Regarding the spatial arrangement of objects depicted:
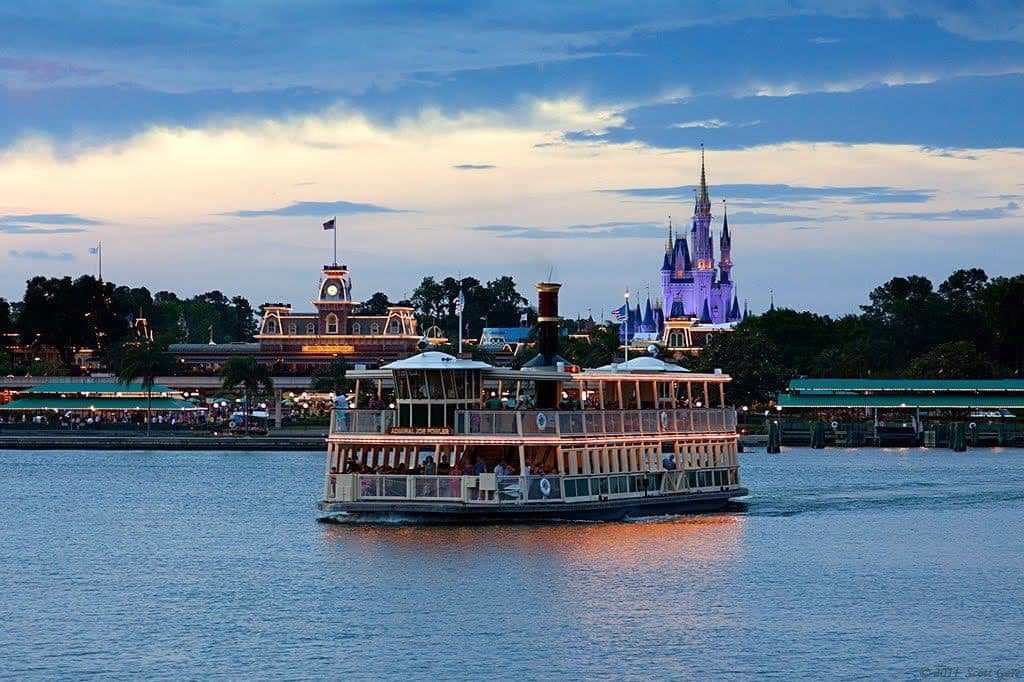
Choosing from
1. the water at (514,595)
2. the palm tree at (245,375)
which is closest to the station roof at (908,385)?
the palm tree at (245,375)

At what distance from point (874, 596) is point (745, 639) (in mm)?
9087

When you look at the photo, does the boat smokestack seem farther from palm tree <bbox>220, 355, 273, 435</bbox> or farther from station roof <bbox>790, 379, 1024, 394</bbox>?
station roof <bbox>790, 379, 1024, 394</bbox>

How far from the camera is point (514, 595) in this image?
188 feet

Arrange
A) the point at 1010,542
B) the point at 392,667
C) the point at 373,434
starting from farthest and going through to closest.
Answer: the point at 1010,542
the point at 373,434
the point at 392,667

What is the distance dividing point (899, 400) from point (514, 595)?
141 m

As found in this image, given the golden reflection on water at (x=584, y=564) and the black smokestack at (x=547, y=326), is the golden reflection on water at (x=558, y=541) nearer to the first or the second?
the golden reflection on water at (x=584, y=564)

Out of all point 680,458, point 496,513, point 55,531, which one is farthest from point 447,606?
point 55,531

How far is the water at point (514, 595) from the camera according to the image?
4831 cm

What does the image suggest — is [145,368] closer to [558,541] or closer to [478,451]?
[478,451]

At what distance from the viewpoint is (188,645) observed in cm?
5016

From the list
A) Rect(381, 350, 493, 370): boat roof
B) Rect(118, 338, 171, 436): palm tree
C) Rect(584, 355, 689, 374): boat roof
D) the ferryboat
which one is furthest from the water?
Rect(118, 338, 171, 436): palm tree

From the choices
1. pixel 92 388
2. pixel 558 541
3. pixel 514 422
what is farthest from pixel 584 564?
pixel 92 388

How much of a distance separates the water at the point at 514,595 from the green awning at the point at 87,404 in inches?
4120

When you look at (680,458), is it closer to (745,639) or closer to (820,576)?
Answer: (820,576)
